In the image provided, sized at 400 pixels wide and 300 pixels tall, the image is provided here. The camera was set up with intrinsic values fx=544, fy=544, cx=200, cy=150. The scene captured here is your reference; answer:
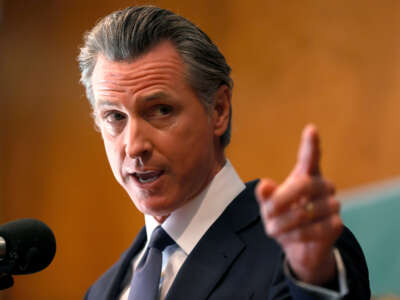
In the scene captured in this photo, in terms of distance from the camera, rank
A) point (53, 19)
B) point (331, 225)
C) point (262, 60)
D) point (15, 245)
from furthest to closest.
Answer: point (53, 19) → point (262, 60) → point (15, 245) → point (331, 225)

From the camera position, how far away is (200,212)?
157cm

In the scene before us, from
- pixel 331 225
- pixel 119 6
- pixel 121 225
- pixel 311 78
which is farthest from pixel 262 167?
pixel 331 225

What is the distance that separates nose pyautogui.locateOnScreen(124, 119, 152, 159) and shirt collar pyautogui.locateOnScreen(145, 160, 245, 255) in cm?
22

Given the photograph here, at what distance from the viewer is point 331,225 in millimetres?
940

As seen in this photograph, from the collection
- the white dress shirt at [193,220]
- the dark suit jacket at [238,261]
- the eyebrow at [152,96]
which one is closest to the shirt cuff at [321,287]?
the dark suit jacket at [238,261]

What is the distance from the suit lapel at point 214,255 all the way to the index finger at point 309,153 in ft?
1.80

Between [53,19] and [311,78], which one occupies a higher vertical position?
[53,19]

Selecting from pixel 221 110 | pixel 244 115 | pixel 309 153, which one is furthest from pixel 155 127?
pixel 244 115

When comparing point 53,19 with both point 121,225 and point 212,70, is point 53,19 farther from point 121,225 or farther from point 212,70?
point 212,70

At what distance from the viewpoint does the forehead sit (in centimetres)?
148

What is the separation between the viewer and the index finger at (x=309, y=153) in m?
0.89

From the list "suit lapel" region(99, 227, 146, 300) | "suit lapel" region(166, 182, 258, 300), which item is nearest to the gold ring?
"suit lapel" region(166, 182, 258, 300)

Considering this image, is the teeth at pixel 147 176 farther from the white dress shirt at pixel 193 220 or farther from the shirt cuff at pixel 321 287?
the shirt cuff at pixel 321 287

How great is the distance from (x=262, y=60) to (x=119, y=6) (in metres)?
1.00
